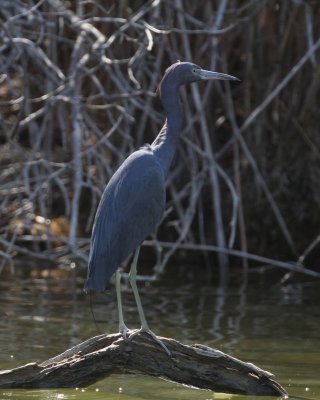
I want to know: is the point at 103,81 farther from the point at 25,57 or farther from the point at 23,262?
the point at 23,262

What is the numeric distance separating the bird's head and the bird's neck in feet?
0.11

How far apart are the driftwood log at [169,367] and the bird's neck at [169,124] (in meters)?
1.13

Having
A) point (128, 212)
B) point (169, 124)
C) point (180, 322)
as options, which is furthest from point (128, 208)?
point (180, 322)

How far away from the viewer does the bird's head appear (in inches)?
227

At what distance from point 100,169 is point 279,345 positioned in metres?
2.07

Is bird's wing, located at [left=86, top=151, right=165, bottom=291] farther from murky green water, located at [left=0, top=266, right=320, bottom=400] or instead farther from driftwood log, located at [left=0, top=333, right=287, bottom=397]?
murky green water, located at [left=0, top=266, right=320, bottom=400]

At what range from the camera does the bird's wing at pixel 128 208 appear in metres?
5.42

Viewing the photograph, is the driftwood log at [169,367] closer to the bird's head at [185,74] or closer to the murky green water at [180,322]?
the murky green water at [180,322]

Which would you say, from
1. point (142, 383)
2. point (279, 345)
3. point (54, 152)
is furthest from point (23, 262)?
point (142, 383)

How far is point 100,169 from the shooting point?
7.99 m

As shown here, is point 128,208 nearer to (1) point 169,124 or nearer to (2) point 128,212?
(2) point 128,212

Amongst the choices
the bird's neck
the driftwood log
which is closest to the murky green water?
the driftwood log

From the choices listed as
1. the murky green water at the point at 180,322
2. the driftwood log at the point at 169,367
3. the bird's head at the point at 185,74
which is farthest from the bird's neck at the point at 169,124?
the murky green water at the point at 180,322

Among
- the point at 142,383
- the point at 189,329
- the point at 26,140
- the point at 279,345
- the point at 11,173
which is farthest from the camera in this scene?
the point at 26,140
